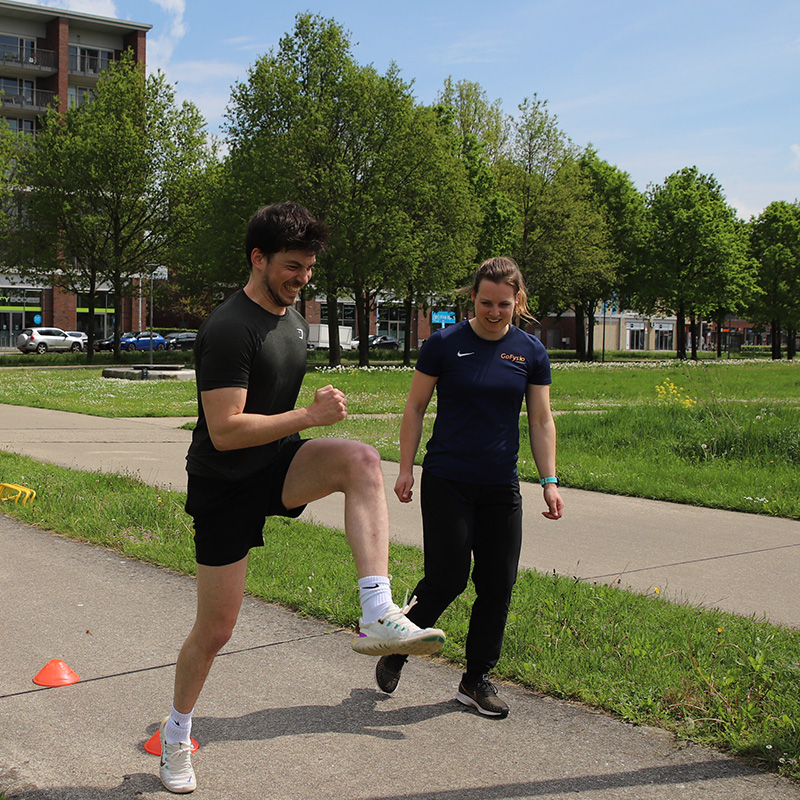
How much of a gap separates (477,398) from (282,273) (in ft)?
3.76

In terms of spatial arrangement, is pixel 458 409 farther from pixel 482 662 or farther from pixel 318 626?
pixel 318 626

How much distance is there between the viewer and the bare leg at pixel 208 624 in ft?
10.5

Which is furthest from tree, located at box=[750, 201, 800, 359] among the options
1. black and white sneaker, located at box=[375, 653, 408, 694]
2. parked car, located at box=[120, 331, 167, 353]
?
black and white sneaker, located at box=[375, 653, 408, 694]

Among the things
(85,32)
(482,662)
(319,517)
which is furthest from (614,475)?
(85,32)

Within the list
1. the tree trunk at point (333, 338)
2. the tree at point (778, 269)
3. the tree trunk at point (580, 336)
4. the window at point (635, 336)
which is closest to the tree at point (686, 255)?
the tree trunk at point (580, 336)

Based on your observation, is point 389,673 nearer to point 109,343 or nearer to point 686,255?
point 686,255

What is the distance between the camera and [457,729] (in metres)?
3.67

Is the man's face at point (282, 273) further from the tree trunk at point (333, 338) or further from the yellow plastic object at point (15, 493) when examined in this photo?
the tree trunk at point (333, 338)

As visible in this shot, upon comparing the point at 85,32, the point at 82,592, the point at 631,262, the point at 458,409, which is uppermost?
the point at 85,32

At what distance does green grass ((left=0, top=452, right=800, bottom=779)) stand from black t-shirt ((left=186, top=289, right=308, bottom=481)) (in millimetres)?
1812

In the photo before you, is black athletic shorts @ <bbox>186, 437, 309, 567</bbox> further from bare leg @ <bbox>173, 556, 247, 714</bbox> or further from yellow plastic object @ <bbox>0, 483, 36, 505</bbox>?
yellow plastic object @ <bbox>0, 483, 36, 505</bbox>

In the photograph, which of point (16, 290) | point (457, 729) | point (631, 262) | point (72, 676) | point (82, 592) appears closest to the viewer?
point (457, 729)

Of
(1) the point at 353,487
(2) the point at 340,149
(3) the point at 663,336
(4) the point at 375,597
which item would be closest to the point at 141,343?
(2) the point at 340,149

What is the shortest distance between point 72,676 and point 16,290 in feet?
225
